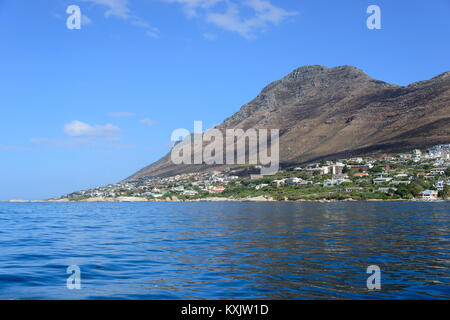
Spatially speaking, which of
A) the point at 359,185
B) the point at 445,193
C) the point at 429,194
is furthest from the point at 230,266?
the point at 359,185

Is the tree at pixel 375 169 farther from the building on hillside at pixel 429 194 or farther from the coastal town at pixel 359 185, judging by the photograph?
the building on hillside at pixel 429 194

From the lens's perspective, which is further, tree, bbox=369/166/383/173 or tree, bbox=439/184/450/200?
tree, bbox=369/166/383/173

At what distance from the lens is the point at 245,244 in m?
20.8

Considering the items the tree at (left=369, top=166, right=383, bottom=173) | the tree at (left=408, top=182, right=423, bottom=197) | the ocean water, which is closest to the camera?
the ocean water

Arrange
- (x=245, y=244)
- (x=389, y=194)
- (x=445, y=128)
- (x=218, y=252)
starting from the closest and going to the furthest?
1. (x=218, y=252)
2. (x=245, y=244)
3. (x=389, y=194)
4. (x=445, y=128)

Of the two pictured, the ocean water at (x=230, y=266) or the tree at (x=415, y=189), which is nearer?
the ocean water at (x=230, y=266)

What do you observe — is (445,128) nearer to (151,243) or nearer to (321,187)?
(321,187)

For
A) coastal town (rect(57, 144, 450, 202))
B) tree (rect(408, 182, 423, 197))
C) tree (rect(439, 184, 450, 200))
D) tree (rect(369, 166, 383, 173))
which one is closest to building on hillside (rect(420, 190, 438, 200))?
coastal town (rect(57, 144, 450, 202))

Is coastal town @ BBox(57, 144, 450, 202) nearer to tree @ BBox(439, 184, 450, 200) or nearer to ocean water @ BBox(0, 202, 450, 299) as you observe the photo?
tree @ BBox(439, 184, 450, 200)

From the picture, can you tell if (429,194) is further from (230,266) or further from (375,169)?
(230,266)

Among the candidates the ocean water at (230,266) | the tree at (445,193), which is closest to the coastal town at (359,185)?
the tree at (445,193)

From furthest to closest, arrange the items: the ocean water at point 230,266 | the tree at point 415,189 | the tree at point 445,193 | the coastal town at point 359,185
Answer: the coastal town at point 359,185, the tree at point 415,189, the tree at point 445,193, the ocean water at point 230,266
